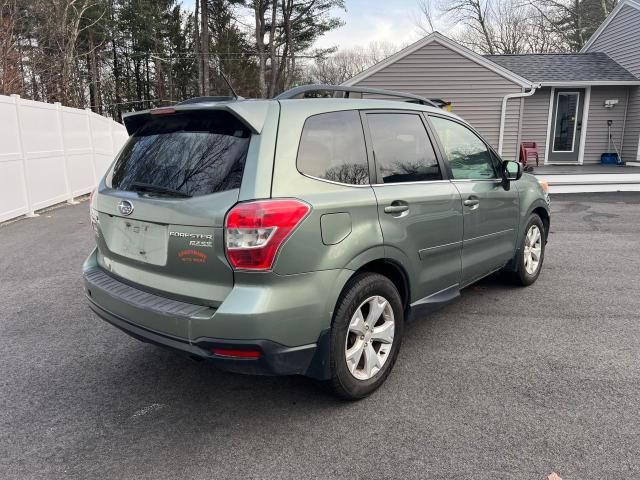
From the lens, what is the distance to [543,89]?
1534 centimetres

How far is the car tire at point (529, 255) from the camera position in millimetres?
4680

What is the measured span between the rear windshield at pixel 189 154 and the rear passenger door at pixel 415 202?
89 cm

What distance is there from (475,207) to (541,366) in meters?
1.23

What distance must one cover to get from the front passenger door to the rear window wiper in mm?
2005

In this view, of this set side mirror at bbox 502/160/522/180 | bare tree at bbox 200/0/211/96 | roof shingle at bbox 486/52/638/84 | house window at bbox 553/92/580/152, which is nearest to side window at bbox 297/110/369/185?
side mirror at bbox 502/160/522/180

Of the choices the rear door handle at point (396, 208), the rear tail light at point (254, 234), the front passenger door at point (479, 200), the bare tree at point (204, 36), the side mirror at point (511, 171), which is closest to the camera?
the rear tail light at point (254, 234)

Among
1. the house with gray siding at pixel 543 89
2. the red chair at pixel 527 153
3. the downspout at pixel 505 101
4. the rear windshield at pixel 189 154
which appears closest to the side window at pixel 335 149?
the rear windshield at pixel 189 154

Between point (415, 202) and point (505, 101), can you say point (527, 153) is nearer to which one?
point (505, 101)

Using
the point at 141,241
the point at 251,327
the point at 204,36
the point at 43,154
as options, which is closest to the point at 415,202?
the point at 251,327

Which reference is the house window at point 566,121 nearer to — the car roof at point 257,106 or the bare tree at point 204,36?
the car roof at point 257,106

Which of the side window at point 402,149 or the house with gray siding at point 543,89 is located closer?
the side window at point 402,149

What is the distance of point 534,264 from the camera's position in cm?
503

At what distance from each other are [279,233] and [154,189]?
2.72ft

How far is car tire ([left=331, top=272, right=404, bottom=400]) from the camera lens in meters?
2.65
